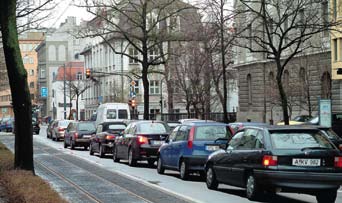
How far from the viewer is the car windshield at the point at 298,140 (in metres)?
13.5

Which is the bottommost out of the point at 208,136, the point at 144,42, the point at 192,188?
the point at 192,188

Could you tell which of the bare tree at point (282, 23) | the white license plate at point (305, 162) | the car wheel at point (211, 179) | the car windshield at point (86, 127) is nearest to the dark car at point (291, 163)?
the white license plate at point (305, 162)

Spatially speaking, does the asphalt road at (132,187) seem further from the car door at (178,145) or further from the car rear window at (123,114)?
the car rear window at (123,114)

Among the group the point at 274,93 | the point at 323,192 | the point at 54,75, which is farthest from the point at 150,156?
the point at 54,75

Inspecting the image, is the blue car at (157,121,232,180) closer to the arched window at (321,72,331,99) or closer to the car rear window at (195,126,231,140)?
the car rear window at (195,126,231,140)

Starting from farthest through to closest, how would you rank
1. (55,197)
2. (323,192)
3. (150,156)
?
(150,156) → (323,192) → (55,197)

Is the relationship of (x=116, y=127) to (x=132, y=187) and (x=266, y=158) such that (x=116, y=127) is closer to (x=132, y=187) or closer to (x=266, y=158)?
(x=132, y=187)

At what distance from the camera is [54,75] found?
445ft

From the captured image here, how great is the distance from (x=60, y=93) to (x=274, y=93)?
3179 inches

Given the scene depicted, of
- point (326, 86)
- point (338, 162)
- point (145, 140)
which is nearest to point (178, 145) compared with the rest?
point (145, 140)

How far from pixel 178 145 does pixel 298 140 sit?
6515 mm

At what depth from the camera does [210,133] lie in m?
19.2

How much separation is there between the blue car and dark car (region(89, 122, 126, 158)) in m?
10.7

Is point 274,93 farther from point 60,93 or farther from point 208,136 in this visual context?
point 60,93
